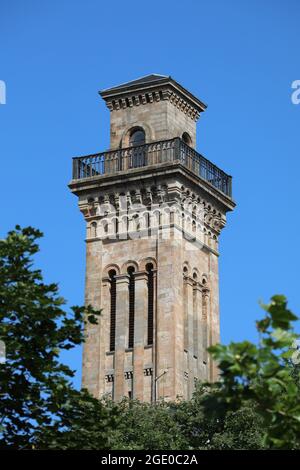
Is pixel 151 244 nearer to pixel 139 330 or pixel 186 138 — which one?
pixel 139 330

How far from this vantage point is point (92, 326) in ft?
194

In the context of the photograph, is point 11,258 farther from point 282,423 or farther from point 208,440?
point 208,440

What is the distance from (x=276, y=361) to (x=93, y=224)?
43.6 meters

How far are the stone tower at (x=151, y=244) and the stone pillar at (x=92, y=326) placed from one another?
41 millimetres

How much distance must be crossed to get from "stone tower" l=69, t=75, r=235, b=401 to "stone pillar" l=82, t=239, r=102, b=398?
0.14ft

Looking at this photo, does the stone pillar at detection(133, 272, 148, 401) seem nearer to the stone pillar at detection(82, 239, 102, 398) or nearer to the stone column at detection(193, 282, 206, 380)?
the stone pillar at detection(82, 239, 102, 398)

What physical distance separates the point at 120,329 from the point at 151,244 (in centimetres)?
373

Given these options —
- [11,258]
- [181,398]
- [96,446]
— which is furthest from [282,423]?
[181,398]

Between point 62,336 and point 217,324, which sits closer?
point 62,336

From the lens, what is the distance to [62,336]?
24703 millimetres

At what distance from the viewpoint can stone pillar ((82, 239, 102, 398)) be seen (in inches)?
2301

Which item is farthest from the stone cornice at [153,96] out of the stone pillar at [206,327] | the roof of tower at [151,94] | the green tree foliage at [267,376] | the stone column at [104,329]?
the green tree foliage at [267,376]

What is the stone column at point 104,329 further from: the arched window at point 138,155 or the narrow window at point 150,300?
the arched window at point 138,155
